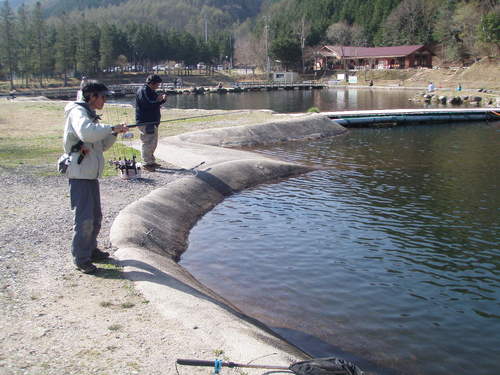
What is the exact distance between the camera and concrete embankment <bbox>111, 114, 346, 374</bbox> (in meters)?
5.85

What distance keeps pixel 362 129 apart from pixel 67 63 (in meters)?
73.0

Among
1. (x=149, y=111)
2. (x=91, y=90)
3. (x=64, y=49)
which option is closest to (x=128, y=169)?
(x=149, y=111)

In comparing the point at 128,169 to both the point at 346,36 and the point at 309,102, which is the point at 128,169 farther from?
the point at 346,36

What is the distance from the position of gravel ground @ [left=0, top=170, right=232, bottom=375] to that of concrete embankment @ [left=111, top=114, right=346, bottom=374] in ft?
0.94

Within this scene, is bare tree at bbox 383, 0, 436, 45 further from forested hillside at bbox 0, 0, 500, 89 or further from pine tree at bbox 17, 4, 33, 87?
pine tree at bbox 17, 4, 33, 87

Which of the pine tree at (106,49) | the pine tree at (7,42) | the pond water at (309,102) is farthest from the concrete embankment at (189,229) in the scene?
the pine tree at (106,49)

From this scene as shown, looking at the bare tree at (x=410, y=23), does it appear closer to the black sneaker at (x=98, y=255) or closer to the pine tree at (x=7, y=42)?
the pine tree at (x=7, y=42)

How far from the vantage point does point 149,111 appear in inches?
543

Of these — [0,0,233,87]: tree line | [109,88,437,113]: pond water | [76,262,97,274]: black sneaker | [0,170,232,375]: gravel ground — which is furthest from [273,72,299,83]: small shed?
[76,262,97,274]: black sneaker

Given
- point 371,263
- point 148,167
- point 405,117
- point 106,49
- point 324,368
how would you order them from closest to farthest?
point 324,368, point 371,263, point 148,167, point 405,117, point 106,49

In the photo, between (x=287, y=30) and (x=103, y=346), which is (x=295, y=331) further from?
(x=287, y=30)

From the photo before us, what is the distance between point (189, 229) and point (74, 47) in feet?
290

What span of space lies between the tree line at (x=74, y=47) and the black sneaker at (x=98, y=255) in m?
88.0

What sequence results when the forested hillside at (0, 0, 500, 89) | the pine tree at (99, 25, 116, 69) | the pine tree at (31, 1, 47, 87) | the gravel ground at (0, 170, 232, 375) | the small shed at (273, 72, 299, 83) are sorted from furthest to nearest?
the small shed at (273, 72, 299, 83) < the pine tree at (99, 25, 116, 69) < the forested hillside at (0, 0, 500, 89) < the pine tree at (31, 1, 47, 87) < the gravel ground at (0, 170, 232, 375)
